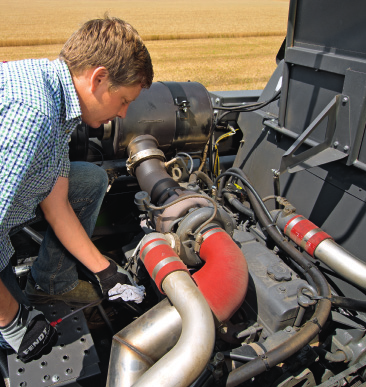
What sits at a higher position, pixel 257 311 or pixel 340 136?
pixel 340 136

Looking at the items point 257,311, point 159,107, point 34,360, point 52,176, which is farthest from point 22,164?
point 159,107

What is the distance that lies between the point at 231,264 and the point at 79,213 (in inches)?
33.2

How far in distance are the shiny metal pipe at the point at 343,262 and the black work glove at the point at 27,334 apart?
1.27 metres

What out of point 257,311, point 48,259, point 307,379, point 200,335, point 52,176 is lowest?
point 307,379

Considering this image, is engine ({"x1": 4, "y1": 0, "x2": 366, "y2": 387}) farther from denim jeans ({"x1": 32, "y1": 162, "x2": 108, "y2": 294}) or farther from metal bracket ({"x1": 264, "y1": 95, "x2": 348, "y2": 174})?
denim jeans ({"x1": 32, "y1": 162, "x2": 108, "y2": 294})

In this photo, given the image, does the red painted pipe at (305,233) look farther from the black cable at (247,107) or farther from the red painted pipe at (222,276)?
the black cable at (247,107)

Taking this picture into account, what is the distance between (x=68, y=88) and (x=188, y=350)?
1023mm

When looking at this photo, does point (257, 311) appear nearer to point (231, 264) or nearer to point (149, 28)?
point (231, 264)

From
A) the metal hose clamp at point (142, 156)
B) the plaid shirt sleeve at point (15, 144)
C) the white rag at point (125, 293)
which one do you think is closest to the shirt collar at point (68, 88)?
the plaid shirt sleeve at point (15, 144)

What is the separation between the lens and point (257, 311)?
178cm

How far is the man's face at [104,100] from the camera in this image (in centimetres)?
141

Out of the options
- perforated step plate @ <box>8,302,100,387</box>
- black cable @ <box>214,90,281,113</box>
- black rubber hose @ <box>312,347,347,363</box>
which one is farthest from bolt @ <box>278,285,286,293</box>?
black cable @ <box>214,90,281,113</box>

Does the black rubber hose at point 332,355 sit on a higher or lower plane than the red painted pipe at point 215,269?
lower

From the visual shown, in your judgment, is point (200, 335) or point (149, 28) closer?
point (200, 335)
